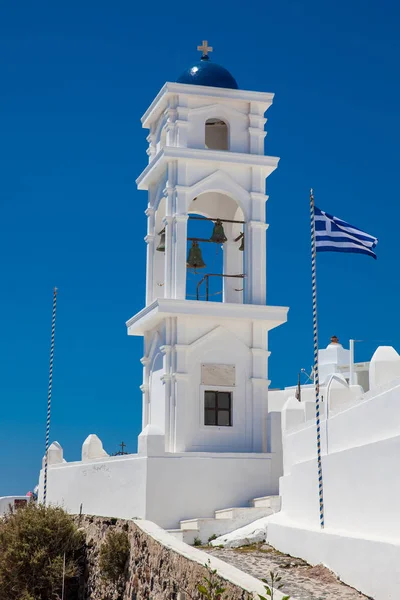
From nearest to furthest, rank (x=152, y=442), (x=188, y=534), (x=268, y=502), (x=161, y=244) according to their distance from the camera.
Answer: (x=188, y=534)
(x=268, y=502)
(x=152, y=442)
(x=161, y=244)

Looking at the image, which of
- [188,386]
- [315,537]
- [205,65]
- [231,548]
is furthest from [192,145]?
[315,537]

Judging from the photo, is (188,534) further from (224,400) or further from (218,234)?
(218,234)

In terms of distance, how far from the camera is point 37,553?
1719 cm

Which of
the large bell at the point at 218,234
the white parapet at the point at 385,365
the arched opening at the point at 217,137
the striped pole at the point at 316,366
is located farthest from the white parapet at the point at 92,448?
the white parapet at the point at 385,365

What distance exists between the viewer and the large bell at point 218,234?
26047 mm

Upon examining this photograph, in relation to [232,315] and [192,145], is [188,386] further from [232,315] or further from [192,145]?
[192,145]

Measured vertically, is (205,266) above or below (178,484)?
above

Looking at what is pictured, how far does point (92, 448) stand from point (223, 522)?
790 centimetres

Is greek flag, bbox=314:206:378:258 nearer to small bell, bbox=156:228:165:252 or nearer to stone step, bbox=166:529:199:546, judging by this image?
stone step, bbox=166:529:199:546

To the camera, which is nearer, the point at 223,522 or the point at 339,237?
the point at 339,237

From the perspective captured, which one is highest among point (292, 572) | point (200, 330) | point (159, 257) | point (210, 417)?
point (159, 257)

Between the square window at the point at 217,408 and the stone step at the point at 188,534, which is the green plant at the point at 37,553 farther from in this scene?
the square window at the point at 217,408

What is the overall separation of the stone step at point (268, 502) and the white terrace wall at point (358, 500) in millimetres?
2468

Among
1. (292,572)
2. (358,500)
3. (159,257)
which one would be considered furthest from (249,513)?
(159,257)
